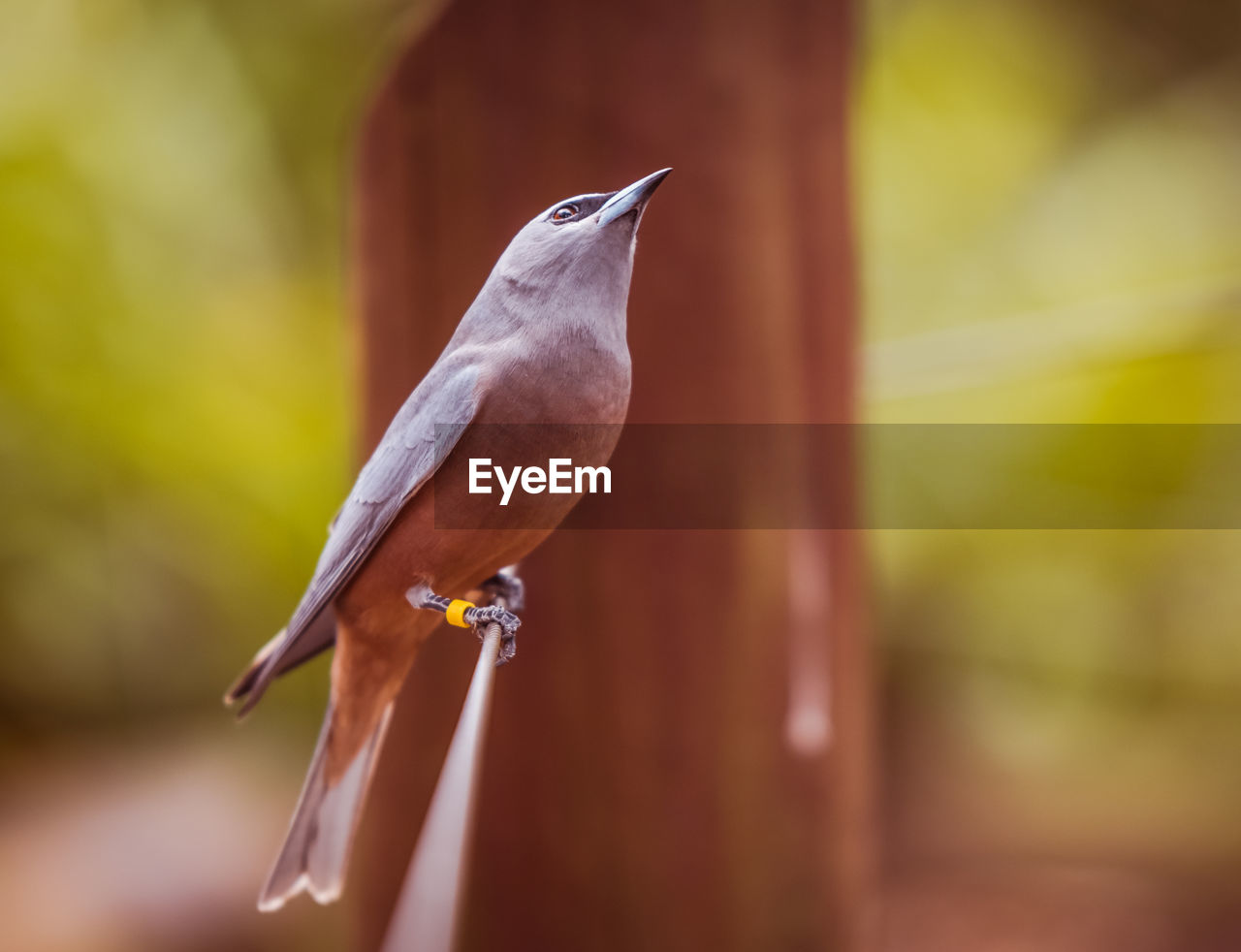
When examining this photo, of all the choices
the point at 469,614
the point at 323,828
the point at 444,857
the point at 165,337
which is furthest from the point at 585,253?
the point at 165,337

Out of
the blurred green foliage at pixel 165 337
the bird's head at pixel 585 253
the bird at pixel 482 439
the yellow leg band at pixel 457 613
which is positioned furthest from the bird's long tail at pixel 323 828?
the blurred green foliage at pixel 165 337

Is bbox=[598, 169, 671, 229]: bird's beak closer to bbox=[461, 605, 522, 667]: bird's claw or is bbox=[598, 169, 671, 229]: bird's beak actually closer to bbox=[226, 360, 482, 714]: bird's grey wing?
bbox=[226, 360, 482, 714]: bird's grey wing

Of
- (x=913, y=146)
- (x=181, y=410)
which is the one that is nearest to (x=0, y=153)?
(x=181, y=410)

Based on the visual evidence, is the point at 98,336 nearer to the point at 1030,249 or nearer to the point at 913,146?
the point at 913,146

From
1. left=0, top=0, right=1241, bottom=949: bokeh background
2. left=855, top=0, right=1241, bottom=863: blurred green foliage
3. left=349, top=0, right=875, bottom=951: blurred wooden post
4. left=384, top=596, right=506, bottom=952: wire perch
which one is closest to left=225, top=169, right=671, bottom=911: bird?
left=384, top=596, right=506, bottom=952: wire perch

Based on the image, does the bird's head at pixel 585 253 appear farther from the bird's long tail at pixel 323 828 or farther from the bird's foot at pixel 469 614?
the bird's long tail at pixel 323 828

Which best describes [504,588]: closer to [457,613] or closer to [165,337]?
[457,613]

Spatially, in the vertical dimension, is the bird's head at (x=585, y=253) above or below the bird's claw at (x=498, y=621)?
above

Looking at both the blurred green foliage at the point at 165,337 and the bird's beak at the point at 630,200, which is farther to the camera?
the blurred green foliage at the point at 165,337
